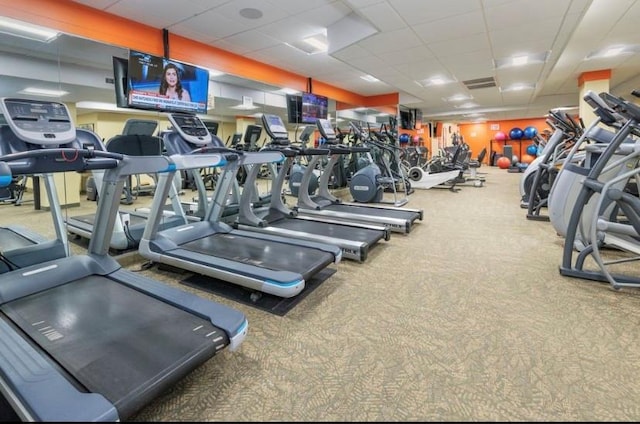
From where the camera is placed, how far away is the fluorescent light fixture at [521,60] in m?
6.12

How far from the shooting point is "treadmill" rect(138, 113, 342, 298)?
227cm

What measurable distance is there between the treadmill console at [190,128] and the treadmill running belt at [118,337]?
60.3 inches

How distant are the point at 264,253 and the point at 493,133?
21.1 m

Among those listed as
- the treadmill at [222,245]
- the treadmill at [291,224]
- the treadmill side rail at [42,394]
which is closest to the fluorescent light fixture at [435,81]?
the treadmill at [291,224]

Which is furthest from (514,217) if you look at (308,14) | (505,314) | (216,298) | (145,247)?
(145,247)

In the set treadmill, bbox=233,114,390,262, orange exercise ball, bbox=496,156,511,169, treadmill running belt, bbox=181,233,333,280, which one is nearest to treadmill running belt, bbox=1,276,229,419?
treadmill running belt, bbox=181,233,333,280

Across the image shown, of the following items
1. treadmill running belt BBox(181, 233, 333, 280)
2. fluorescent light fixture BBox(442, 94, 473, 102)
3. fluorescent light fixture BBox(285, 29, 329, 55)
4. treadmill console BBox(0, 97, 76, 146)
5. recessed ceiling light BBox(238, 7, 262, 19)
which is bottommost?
treadmill running belt BBox(181, 233, 333, 280)

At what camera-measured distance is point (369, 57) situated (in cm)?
611

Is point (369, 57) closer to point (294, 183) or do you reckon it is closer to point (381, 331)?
point (294, 183)

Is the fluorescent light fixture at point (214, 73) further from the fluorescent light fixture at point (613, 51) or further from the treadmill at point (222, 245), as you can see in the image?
the fluorescent light fixture at point (613, 51)

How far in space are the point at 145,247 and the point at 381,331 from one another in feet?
6.96

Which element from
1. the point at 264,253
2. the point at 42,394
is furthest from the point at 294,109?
the point at 42,394

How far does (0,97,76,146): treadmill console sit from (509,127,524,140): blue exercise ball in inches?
810

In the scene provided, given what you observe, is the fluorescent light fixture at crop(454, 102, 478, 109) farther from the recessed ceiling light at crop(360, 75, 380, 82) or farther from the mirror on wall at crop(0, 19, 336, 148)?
the mirror on wall at crop(0, 19, 336, 148)
